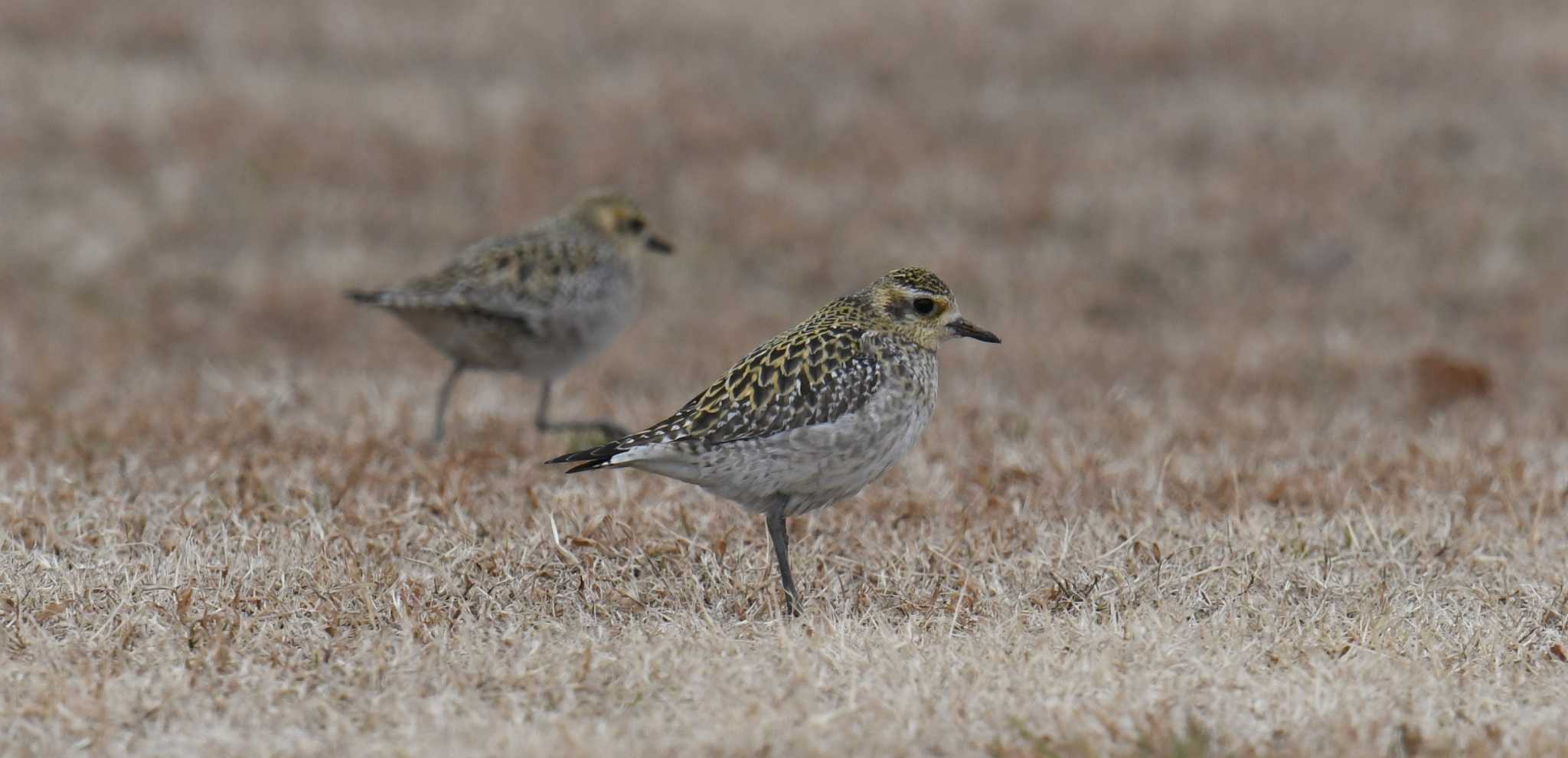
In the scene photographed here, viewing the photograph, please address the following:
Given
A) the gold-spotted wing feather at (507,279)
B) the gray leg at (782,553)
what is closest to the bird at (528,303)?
the gold-spotted wing feather at (507,279)

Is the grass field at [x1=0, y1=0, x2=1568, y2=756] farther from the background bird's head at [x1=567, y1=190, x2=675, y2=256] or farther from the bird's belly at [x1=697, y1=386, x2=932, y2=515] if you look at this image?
the background bird's head at [x1=567, y1=190, x2=675, y2=256]

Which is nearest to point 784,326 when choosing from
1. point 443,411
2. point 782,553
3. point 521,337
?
point 521,337

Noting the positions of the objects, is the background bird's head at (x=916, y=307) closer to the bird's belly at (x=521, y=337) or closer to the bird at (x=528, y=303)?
the bird at (x=528, y=303)

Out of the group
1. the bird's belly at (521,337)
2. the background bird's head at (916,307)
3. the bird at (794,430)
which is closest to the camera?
the bird at (794,430)

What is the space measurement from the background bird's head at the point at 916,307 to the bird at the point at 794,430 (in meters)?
0.11

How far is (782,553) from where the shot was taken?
253 inches

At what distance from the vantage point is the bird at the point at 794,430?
6.29m

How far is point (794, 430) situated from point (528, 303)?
3.82 meters

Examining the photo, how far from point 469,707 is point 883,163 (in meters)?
13.7

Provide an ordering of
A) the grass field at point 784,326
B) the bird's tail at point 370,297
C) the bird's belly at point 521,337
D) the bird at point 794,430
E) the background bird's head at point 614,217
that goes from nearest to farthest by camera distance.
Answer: the grass field at point 784,326, the bird at point 794,430, the bird's tail at point 370,297, the bird's belly at point 521,337, the background bird's head at point 614,217

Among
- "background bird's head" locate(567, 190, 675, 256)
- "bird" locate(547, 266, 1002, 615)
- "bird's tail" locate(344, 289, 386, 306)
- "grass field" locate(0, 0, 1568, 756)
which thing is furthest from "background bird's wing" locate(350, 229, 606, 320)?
"bird" locate(547, 266, 1002, 615)

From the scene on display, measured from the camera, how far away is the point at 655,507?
748cm

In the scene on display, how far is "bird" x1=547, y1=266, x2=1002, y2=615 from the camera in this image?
20.6 ft

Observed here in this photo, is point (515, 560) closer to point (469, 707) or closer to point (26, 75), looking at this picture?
point (469, 707)
